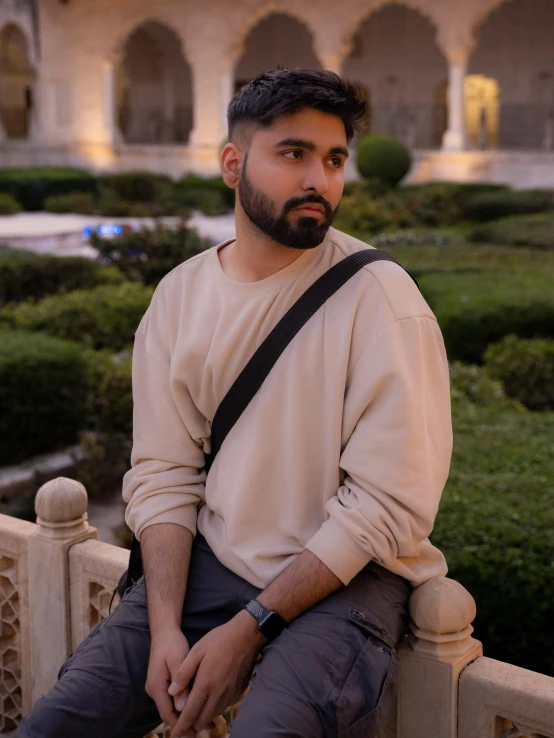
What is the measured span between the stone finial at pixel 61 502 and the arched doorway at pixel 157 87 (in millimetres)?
24292

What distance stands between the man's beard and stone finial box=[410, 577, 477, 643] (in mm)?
623

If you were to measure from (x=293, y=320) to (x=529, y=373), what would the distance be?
4.29 metres

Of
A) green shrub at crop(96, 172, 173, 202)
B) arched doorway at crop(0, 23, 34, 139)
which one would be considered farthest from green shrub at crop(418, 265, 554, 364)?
arched doorway at crop(0, 23, 34, 139)

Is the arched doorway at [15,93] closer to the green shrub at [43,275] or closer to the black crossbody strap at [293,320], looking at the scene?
the green shrub at [43,275]

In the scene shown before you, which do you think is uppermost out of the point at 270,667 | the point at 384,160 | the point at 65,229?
the point at 270,667

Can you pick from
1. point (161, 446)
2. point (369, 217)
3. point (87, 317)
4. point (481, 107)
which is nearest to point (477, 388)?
point (87, 317)

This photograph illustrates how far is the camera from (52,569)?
2455 millimetres

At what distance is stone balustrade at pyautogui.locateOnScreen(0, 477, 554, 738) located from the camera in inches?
67.1

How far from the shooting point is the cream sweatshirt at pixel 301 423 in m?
1.66

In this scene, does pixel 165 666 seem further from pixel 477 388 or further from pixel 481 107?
pixel 481 107

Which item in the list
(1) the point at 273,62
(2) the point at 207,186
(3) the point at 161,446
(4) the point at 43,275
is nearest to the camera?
(3) the point at 161,446

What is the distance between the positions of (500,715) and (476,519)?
1151mm

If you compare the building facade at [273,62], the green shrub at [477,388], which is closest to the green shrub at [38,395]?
the green shrub at [477,388]

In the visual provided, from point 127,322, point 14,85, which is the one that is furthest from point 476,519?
point 14,85
